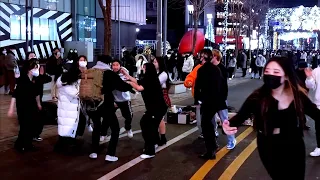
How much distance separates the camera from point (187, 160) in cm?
739

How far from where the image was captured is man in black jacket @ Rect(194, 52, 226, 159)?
7391 mm

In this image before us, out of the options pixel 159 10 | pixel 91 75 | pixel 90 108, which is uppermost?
pixel 159 10

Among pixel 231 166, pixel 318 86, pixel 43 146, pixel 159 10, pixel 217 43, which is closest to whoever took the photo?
pixel 231 166

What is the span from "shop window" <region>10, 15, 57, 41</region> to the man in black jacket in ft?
76.9

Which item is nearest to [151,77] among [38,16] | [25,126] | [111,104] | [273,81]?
[111,104]

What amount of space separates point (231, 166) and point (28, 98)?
3.60m

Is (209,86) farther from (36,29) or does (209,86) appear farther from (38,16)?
(38,16)

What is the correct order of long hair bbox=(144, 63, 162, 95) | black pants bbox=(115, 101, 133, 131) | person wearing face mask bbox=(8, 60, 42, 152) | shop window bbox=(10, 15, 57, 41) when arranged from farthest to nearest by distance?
shop window bbox=(10, 15, 57, 41), black pants bbox=(115, 101, 133, 131), person wearing face mask bbox=(8, 60, 42, 152), long hair bbox=(144, 63, 162, 95)

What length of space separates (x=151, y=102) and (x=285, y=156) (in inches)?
150

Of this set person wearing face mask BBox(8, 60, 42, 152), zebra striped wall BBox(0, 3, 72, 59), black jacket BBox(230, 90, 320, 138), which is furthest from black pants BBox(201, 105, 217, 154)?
zebra striped wall BBox(0, 3, 72, 59)

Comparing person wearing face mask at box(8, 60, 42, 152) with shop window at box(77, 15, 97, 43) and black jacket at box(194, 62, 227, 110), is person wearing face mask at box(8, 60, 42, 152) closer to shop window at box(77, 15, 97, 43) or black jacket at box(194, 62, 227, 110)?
black jacket at box(194, 62, 227, 110)

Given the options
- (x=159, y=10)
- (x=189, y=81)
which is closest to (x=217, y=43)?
(x=159, y=10)

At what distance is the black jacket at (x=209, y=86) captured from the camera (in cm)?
739

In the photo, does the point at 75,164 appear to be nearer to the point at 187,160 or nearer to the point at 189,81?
the point at 187,160
